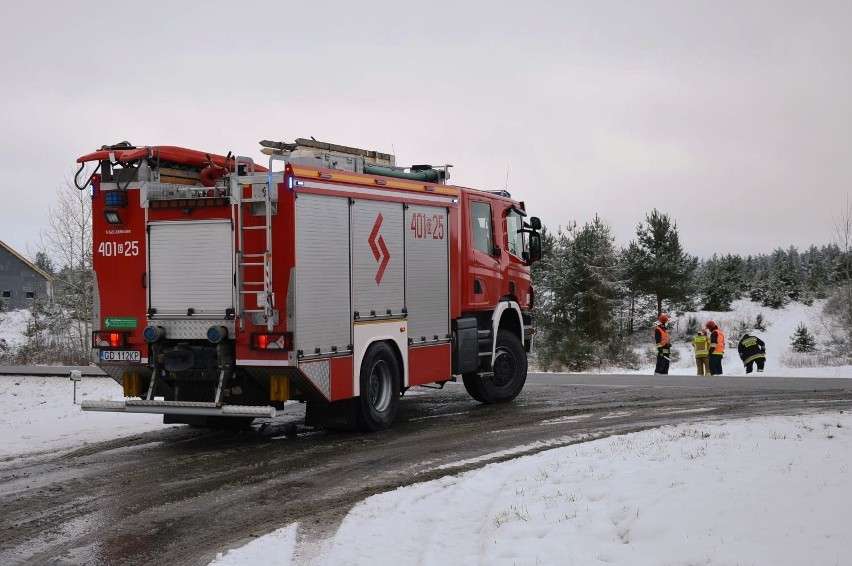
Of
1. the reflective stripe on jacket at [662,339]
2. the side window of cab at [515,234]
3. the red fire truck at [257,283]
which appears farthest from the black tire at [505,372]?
the reflective stripe on jacket at [662,339]

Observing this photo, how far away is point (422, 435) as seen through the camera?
36.0 ft

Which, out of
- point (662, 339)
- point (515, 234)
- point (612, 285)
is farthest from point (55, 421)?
point (612, 285)

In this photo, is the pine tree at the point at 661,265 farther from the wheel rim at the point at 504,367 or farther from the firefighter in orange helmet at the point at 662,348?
the wheel rim at the point at 504,367

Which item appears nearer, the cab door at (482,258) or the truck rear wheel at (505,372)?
the cab door at (482,258)

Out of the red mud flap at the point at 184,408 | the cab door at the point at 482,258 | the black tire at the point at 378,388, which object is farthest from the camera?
the cab door at the point at 482,258

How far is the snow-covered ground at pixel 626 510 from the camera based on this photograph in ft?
17.4

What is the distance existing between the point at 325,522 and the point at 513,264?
8007mm

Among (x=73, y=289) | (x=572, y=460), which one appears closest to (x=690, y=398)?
(x=572, y=460)

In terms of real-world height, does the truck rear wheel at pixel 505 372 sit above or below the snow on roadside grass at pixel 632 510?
above

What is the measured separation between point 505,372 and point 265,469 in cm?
600

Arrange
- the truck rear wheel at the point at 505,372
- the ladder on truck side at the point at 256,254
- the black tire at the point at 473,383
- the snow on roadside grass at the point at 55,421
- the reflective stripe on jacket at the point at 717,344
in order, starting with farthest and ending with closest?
the reflective stripe on jacket at the point at 717,344 → the truck rear wheel at the point at 505,372 → the black tire at the point at 473,383 → the snow on roadside grass at the point at 55,421 → the ladder on truck side at the point at 256,254

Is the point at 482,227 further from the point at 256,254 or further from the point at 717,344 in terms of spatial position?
the point at 717,344

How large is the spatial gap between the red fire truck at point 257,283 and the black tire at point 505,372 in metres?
2.35

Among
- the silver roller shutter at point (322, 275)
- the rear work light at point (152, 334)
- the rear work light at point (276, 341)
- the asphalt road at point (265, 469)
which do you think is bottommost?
the asphalt road at point (265, 469)
